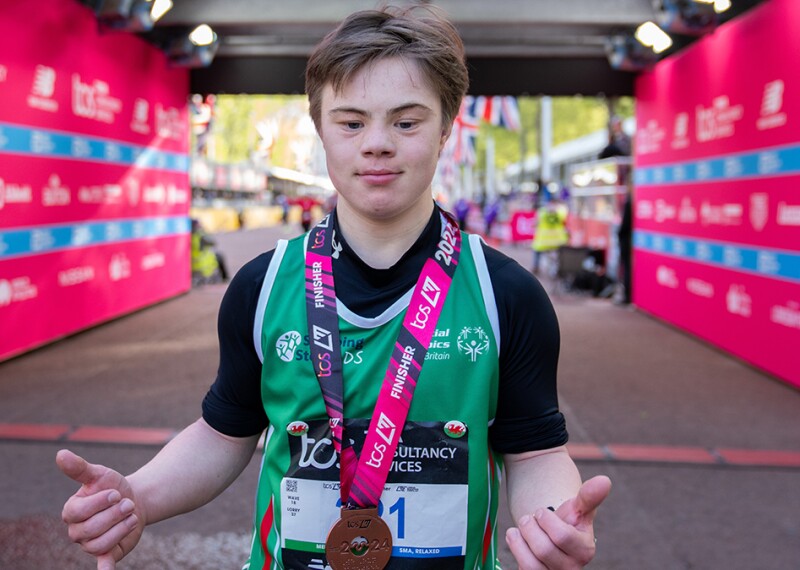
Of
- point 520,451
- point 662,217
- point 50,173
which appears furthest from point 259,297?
point 662,217

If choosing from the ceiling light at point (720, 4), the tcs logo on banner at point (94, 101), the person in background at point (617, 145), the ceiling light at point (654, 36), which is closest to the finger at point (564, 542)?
the ceiling light at point (720, 4)

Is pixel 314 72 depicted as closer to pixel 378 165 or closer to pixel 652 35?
pixel 378 165

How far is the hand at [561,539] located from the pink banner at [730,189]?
6.58 m

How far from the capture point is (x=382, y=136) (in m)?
1.48

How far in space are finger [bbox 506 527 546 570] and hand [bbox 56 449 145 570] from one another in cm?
63

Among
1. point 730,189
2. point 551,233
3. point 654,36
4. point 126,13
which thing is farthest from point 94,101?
point 551,233

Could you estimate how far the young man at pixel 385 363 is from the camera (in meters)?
1.47

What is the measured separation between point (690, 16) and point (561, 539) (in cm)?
850

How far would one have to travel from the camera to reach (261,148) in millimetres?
10719

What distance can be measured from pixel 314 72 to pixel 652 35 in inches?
370

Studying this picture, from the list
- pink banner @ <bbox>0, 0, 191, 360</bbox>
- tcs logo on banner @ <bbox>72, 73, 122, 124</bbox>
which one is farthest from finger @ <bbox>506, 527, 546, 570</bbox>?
tcs logo on banner @ <bbox>72, 73, 122, 124</bbox>

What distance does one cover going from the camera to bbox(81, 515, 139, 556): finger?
141 cm

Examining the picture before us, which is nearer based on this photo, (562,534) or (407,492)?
(562,534)

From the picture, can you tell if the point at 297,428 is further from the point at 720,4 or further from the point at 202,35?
the point at 202,35
